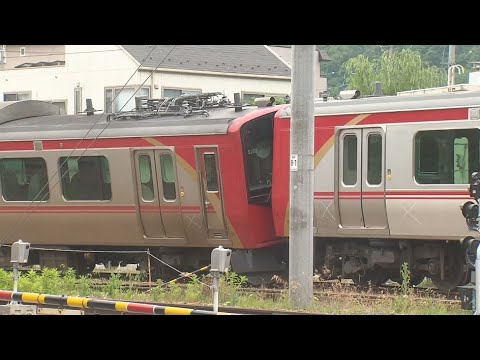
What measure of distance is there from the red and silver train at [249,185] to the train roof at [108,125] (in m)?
0.03

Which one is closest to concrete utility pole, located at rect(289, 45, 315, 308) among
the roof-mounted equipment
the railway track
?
the railway track

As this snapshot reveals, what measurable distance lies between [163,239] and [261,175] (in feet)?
7.44

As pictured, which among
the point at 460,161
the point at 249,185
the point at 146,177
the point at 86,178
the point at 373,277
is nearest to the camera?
the point at 460,161

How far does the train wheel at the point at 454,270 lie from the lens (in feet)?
49.8

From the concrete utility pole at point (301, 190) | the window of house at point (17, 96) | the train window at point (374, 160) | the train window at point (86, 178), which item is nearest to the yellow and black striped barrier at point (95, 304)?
the concrete utility pole at point (301, 190)

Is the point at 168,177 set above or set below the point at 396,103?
below

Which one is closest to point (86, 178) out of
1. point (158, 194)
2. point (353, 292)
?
point (158, 194)

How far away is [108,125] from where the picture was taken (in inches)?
713

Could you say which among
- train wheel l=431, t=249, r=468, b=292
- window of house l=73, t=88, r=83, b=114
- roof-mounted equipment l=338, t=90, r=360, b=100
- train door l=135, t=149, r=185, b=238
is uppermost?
window of house l=73, t=88, r=83, b=114

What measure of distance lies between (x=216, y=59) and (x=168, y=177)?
2740 cm

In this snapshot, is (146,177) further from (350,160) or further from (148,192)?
(350,160)

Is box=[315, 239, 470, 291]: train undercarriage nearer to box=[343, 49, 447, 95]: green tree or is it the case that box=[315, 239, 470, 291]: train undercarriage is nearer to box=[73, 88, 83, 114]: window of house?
box=[73, 88, 83, 114]: window of house

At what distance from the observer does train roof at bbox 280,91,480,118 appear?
47.1 ft

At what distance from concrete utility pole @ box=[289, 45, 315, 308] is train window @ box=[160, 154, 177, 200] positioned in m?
4.04
